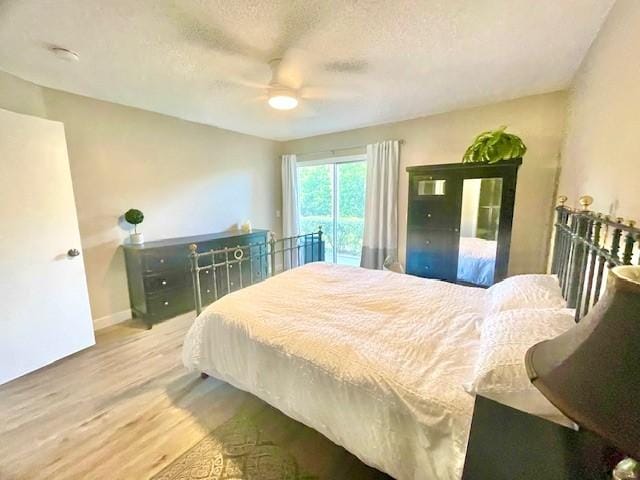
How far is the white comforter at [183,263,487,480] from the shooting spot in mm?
1056

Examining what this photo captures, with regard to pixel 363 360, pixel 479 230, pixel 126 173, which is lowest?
pixel 363 360

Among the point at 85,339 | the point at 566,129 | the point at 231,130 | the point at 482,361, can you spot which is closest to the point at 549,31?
the point at 566,129

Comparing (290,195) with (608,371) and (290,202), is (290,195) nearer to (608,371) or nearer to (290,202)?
(290,202)

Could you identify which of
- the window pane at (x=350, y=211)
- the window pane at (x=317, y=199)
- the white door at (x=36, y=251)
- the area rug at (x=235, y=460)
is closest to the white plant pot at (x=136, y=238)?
the white door at (x=36, y=251)

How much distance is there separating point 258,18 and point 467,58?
1.56 meters

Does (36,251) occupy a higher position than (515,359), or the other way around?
(36,251)

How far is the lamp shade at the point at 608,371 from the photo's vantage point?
0.43m

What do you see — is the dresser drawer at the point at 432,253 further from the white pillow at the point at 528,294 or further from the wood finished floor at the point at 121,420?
the wood finished floor at the point at 121,420

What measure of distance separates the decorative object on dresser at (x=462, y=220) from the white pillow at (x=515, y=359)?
1.69 m

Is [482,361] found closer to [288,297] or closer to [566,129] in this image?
[288,297]

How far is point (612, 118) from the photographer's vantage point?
141cm

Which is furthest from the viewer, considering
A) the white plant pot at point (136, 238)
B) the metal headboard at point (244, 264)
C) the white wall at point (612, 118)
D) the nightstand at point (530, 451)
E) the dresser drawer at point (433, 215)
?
the metal headboard at point (244, 264)

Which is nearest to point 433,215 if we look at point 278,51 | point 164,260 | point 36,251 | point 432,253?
point 432,253

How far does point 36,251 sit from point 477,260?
4.11 meters
